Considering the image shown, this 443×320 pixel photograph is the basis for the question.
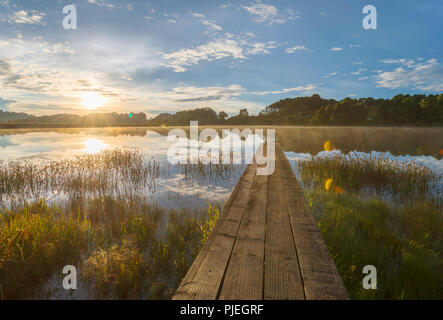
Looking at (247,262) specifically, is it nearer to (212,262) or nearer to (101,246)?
(212,262)

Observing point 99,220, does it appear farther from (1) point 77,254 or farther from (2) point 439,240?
(2) point 439,240

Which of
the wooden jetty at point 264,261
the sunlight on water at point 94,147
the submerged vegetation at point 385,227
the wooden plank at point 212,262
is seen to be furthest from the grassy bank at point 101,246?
the sunlight on water at point 94,147

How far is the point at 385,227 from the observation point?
493cm

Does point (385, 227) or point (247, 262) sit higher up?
point (247, 262)

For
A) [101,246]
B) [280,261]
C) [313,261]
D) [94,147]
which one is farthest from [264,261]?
[94,147]

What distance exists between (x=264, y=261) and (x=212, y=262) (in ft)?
1.79

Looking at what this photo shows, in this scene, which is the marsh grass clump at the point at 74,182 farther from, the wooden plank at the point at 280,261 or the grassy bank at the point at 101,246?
the wooden plank at the point at 280,261

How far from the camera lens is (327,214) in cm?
547

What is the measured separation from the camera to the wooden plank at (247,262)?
6.19 ft

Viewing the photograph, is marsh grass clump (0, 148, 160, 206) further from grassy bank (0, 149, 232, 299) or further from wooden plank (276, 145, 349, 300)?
wooden plank (276, 145, 349, 300)

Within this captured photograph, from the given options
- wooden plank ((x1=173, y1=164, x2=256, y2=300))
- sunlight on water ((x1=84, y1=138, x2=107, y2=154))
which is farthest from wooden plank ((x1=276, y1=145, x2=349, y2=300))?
sunlight on water ((x1=84, y1=138, x2=107, y2=154))

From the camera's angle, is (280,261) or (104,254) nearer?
(280,261)

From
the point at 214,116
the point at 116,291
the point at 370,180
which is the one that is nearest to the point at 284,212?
the point at 116,291

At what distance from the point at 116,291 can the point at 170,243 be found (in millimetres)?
1390
